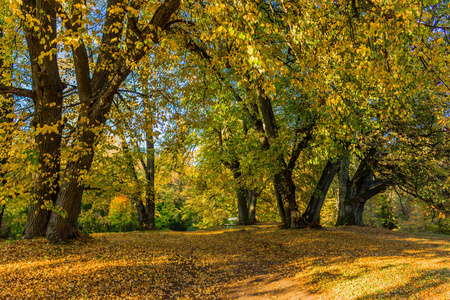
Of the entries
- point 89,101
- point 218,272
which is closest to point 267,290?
point 218,272

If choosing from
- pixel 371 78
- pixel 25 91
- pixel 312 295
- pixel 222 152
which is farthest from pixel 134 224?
pixel 371 78

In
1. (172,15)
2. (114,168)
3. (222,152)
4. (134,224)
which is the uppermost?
(172,15)

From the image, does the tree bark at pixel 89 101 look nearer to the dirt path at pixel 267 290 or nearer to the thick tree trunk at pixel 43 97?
the thick tree trunk at pixel 43 97

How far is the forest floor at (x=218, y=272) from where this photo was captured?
5027 millimetres

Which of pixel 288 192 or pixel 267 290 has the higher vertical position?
pixel 288 192

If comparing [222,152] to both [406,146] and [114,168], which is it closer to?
[114,168]

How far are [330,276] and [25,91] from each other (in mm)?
8351

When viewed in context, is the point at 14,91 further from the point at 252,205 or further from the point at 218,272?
the point at 252,205

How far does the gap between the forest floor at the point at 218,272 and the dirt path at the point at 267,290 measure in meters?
0.02

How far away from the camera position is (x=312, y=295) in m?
5.71

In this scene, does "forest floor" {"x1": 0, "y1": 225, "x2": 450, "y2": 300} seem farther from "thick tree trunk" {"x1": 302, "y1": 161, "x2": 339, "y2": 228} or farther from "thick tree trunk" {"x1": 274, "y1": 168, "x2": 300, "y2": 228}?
"thick tree trunk" {"x1": 302, "y1": 161, "x2": 339, "y2": 228}

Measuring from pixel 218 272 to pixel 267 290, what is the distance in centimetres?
146

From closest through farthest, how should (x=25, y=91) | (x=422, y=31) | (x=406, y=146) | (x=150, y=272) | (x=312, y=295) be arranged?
(x=422, y=31) → (x=312, y=295) → (x=150, y=272) → (x=25, y=91) → (x=406, y=146)

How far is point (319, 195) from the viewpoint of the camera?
12.1m
